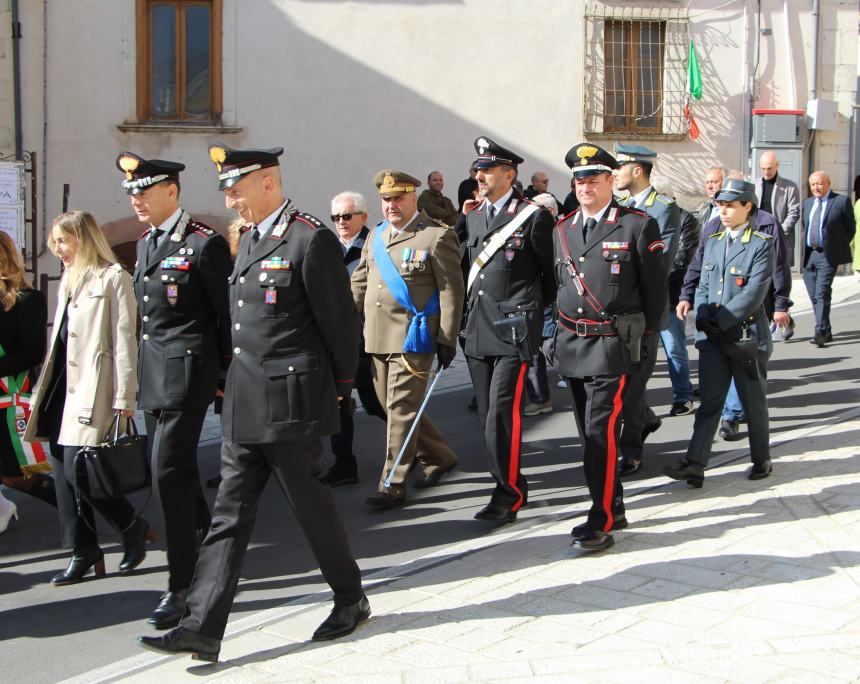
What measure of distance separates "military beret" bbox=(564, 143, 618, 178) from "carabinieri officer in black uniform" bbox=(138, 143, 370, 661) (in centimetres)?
171

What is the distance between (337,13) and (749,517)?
12.4 metres

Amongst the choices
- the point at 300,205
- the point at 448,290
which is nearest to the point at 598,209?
the point at 448,290

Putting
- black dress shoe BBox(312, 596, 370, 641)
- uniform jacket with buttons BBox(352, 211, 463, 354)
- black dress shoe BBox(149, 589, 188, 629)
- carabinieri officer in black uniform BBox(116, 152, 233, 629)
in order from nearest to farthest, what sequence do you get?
1. black dress shoe BBox(312, 596, 370, 641)
2. black dress shoe BBox(149, 589, 188, 629)
3. carabinieri officer in black uniform BBox(116, 152, 233, 629)
4. uniform jacket with buttons BBox(352, 211, 463, 354)

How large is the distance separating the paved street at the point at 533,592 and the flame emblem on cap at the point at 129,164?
1.93m

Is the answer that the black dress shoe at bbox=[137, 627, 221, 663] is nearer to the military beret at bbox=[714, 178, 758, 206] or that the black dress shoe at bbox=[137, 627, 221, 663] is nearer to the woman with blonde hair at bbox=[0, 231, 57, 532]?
the woman with blonde hair at bbox=[0, 231, 57, 532]

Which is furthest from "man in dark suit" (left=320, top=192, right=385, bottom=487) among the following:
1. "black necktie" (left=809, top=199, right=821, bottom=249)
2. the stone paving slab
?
"black necktie" (left=809, top=199, right=821, bottom=249)

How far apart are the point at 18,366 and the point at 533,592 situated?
120 inches

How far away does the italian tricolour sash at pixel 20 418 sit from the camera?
253 inches

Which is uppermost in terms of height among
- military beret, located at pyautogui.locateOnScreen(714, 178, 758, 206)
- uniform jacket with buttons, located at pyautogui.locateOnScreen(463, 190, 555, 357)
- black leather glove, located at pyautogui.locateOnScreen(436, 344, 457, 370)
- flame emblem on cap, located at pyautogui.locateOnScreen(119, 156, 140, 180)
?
flame emblem on cap, located at pyautogui.locateOnScreen(119, 156, 140, 180)

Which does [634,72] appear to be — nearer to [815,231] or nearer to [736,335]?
[815,231]

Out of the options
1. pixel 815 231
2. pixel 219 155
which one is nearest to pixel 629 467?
pixel 219 155

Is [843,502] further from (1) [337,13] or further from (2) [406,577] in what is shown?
(1) [337,13]

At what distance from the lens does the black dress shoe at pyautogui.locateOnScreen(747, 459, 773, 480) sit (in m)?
6.84

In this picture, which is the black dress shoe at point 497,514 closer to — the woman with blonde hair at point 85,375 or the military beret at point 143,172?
the woman with blonde hair at point 85,375
